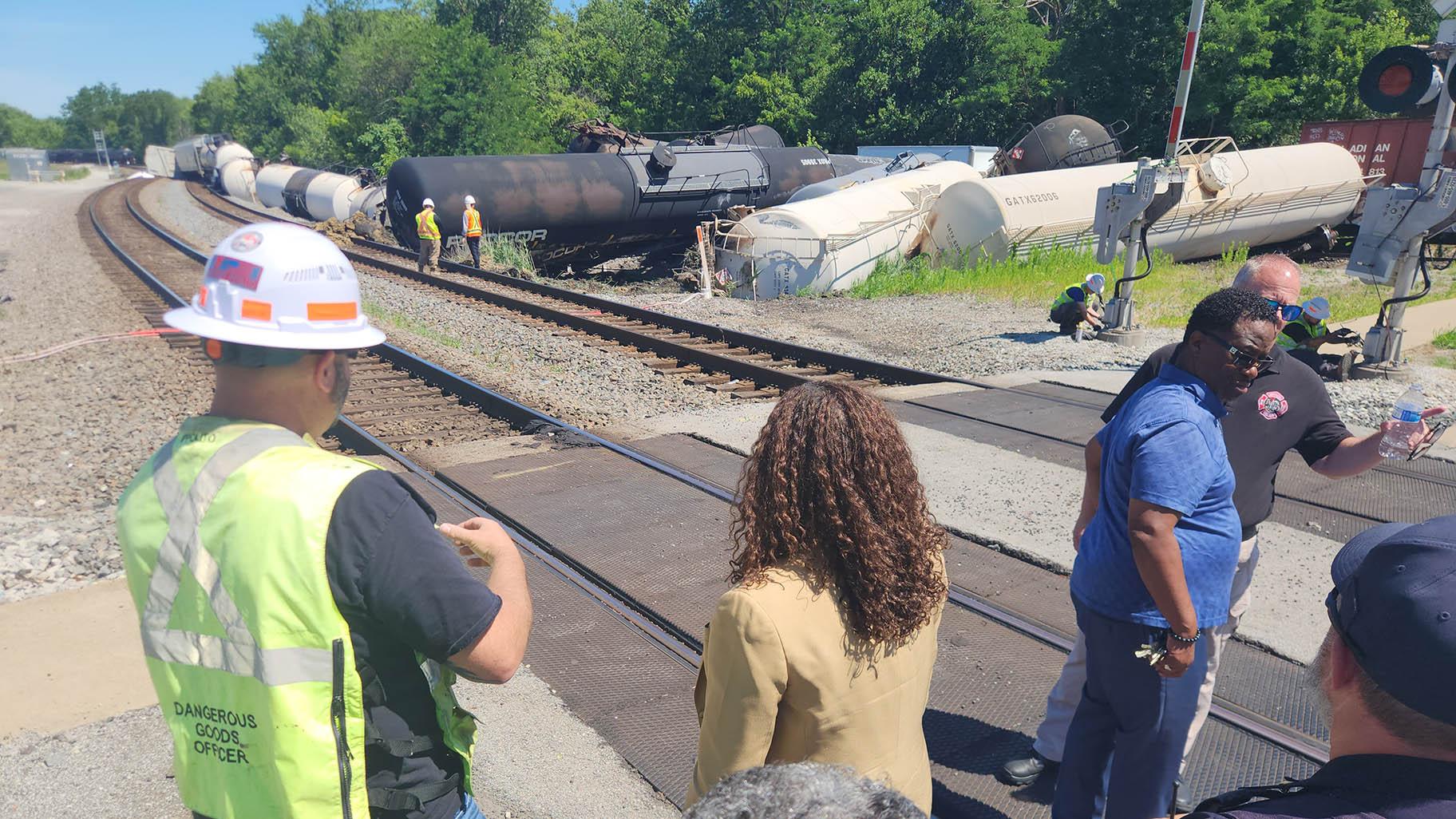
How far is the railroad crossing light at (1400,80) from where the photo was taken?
28.7ft

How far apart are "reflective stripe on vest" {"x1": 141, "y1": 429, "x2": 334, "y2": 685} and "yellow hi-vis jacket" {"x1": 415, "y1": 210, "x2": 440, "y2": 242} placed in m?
17.8

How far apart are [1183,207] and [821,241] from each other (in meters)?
7.58

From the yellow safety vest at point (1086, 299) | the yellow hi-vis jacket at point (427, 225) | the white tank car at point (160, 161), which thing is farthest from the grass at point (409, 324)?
the white tank car at point (160, 161)

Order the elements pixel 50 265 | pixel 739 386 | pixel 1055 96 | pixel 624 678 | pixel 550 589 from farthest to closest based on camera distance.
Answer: pixel 1055 96 → pixel 50 265 → pixel 739 386 → pixel 550 589 → pixel 624 678

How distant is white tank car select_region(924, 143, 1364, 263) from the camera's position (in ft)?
Result: 55.8

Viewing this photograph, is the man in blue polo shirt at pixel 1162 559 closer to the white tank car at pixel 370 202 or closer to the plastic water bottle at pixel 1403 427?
the plastic water bottle at pixel 1403 427

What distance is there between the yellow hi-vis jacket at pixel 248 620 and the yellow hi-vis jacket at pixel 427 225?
1776 centimetres

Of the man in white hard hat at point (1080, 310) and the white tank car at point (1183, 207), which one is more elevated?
the white tank car at point (1183, 207)

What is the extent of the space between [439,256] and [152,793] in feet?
58.3

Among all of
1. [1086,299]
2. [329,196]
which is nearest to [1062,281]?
[1086,299]

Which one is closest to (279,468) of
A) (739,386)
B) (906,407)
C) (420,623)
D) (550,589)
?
(420,623)

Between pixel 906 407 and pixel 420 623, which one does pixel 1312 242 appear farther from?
pixel 420 623

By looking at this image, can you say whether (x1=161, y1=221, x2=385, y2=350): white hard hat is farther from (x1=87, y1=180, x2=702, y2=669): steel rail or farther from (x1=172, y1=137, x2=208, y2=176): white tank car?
(x1=172, y1=137, x2=208, y2=176): white tank car

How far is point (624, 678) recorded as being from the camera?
13.5ft
